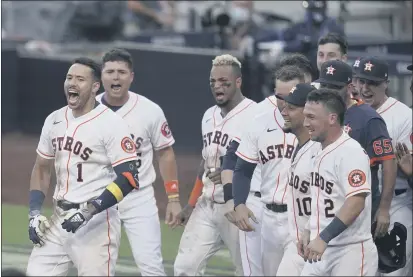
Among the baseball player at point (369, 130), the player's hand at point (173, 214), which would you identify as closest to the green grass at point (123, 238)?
the player's hand at point (173, 214)

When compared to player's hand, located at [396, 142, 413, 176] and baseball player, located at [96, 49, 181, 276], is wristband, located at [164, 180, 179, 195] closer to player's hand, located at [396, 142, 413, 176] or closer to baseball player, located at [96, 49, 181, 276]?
baseball player, located at [96, 49, 181, 276]

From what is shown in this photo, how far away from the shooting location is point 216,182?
8703mm

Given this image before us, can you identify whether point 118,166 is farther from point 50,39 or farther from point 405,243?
point 50,39

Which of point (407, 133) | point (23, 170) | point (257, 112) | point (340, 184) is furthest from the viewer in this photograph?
point (23, 170)

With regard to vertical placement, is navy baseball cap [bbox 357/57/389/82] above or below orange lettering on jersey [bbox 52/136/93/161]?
above

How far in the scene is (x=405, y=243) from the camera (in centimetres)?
791

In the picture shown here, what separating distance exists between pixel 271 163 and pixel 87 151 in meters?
1.37

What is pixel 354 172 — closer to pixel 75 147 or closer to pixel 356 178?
pixel 356 178

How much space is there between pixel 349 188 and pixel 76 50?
12.7 m

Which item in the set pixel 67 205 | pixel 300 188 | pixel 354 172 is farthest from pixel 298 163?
pixel 67 205

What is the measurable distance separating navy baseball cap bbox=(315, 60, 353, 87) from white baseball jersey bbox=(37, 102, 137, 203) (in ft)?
4.44

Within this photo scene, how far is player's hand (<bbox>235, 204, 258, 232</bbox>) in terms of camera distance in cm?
789

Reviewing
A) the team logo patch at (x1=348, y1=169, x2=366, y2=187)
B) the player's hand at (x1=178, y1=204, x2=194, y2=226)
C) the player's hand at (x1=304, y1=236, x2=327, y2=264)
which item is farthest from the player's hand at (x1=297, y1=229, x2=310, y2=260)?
the player's hand at (x1=178, y1=204, x2=194, y2=226)

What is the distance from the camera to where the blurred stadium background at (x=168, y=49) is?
1384cm
